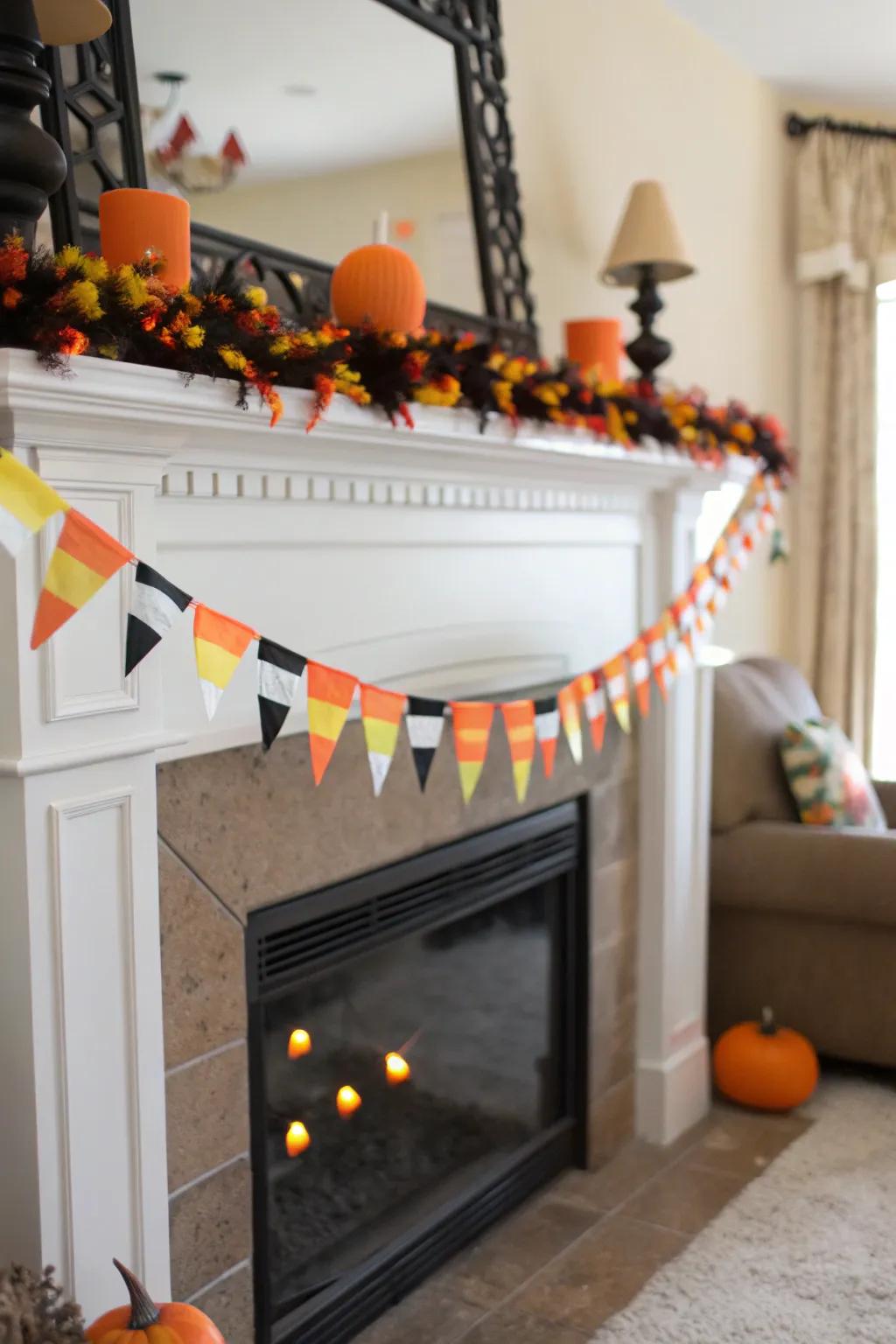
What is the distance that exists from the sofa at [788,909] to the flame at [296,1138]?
4.99 ft

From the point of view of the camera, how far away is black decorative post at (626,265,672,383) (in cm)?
300

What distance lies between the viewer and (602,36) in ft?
10.7

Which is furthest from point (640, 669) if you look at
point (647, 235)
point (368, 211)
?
point (368, 211)

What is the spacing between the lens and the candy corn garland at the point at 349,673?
140 centimetres

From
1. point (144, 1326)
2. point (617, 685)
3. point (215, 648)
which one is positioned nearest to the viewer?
point (144, 1326)

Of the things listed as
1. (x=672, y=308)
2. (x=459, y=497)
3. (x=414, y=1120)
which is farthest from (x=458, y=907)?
(x=672, y=308)

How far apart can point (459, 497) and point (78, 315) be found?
100 cm

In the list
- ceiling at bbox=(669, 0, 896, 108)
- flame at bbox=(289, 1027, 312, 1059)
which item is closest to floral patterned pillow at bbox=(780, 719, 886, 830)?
flame at bbox=(289, 1027, 312, 1059)

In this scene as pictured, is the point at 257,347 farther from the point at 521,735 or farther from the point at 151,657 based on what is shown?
the point at 521,735

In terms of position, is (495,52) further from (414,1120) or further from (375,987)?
(414,1120)

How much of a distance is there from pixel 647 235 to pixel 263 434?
156 centimetres

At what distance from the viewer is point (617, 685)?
8.81 ft

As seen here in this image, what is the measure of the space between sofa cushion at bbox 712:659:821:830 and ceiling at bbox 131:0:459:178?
5.34 ft

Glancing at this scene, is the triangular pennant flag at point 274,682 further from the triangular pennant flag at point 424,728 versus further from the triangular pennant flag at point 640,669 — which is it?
the triangular pennant flag at point 640,669
